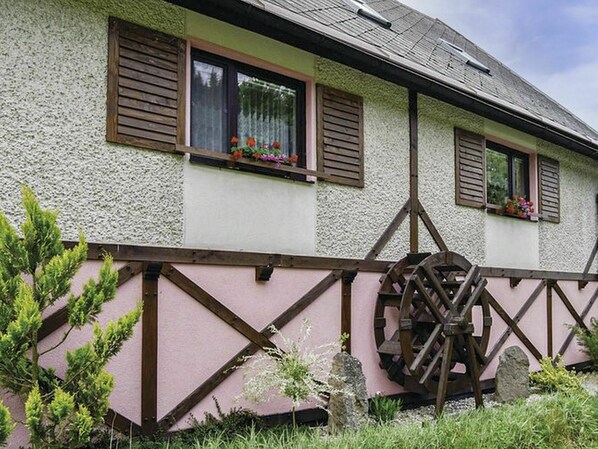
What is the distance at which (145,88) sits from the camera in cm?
531

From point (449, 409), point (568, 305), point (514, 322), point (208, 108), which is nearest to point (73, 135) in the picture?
point (208, 108)

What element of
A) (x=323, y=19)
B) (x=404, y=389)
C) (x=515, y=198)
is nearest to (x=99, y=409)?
(x=404, y=389)

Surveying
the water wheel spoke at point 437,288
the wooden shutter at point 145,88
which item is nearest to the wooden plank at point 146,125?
the wooden shutter at point 145,88

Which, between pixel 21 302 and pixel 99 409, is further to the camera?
pixel 99 409

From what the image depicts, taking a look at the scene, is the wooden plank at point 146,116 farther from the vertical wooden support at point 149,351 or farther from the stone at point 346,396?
the stone at point 346,396

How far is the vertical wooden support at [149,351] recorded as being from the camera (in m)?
4.91

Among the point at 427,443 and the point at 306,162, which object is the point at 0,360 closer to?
the point at 427,443

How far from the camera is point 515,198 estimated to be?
373 inches

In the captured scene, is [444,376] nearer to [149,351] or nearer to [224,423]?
[224,423]

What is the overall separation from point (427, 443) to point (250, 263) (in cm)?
222

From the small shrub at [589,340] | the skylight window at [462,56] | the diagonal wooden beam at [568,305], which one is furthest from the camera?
the skylight window at [462,56]

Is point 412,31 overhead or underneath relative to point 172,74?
overhead

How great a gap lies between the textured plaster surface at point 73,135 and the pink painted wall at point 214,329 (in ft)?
1.66

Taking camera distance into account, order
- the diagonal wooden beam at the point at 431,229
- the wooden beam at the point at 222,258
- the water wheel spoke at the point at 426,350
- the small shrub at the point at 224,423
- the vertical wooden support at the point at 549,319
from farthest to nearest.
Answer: the vertical wooden support at the point at 549,319 → the diagonal wooden beam at the point at 431,229 → the water wheel spoke at the point at 426,350 → the small shrub at the point at 224,423 → the wooden beam at the point at 222,258
